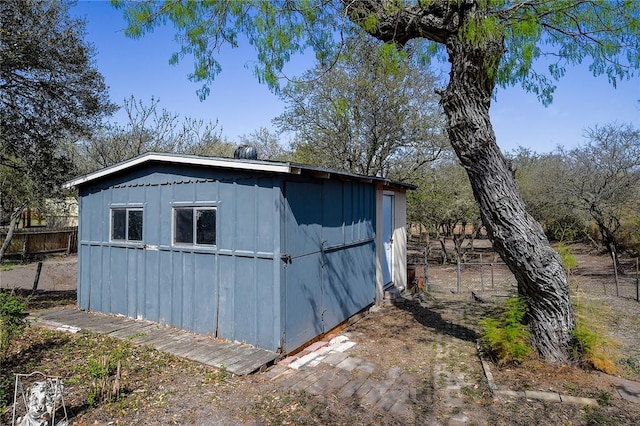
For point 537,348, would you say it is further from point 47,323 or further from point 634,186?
point 634,186

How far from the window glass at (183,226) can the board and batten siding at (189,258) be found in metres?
0.13

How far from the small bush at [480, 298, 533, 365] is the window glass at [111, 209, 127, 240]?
622 centimetres

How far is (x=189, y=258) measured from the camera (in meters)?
6.01

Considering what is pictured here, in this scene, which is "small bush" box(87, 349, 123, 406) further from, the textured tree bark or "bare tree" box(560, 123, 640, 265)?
"bare tree" box(560, 123, 640, 265)

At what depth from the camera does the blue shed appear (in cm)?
524

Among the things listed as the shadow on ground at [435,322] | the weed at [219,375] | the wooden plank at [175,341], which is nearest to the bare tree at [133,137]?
the wooden plank at [175,341]

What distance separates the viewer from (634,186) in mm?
13273

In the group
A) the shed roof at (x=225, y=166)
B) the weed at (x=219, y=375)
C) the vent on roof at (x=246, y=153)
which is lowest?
the weed at (x=219, y=375)

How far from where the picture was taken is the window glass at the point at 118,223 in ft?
22.7

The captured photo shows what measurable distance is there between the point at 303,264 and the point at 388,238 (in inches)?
172

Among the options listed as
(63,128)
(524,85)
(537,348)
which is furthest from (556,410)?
(63,128)

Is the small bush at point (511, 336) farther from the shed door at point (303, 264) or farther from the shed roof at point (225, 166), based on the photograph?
the shed roof at point (225, 166)

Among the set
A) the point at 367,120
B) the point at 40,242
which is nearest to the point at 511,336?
the point at 367,120

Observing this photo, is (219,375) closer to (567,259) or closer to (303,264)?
(303,264)
